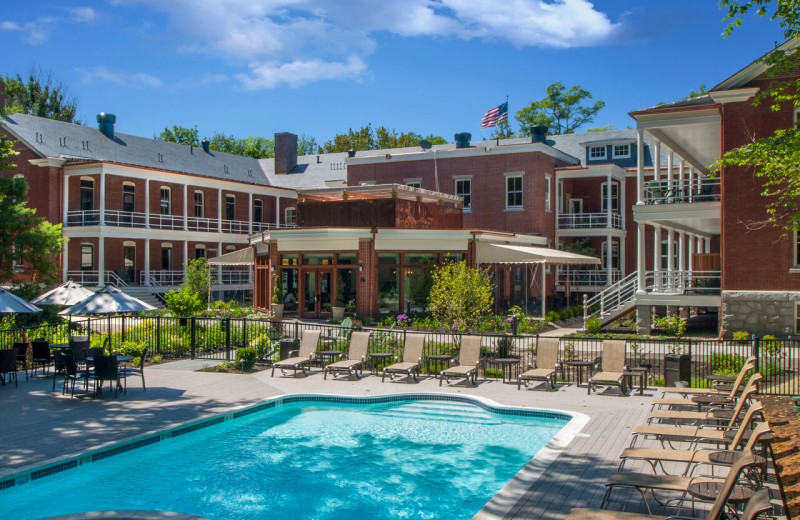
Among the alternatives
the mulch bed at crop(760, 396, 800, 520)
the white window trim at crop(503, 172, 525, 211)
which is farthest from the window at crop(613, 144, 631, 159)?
the mulch bed at crop(760, 396, 800, 520)

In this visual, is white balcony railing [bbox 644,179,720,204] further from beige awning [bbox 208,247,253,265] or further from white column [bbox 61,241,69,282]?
white column [bbox 61,241,69,282]

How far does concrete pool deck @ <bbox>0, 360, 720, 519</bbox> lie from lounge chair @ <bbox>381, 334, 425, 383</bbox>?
0.31 meters

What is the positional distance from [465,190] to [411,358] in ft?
75.9

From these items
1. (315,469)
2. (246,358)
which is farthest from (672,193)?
(315,469)

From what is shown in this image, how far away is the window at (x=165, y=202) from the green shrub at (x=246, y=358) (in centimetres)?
2584

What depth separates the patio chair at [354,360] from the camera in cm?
1678

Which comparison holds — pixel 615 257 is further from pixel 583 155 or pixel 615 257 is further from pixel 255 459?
pixel 255 459

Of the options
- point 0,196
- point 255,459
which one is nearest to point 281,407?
point 255,459

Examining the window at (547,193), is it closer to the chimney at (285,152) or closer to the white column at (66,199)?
the chimney at (285,152)

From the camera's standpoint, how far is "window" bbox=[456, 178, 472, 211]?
3869 cm

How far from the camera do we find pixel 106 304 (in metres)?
16.1

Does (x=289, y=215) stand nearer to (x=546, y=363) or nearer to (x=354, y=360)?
(x=354, y=360)

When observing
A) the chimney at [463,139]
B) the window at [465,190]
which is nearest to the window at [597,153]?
the chimney at [463,139]

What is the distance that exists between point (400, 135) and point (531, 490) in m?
58.5
